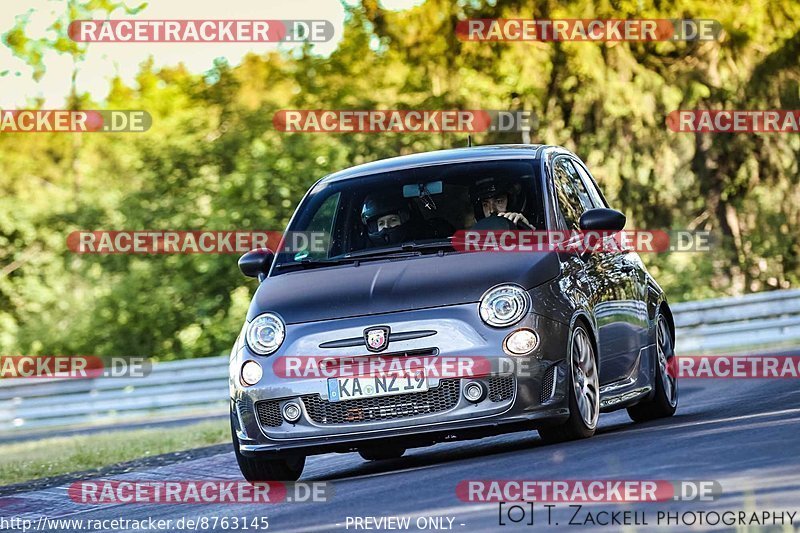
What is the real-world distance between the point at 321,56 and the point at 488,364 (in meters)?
30.1

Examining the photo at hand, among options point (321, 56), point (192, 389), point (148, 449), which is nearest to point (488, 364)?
point (148, 449)

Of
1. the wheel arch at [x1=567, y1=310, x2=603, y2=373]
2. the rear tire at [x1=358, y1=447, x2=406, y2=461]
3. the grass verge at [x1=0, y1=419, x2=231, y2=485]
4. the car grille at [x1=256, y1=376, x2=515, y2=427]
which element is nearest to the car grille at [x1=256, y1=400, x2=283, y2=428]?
the car grille at [x1=256, y1=376, x2=515, y2=427]

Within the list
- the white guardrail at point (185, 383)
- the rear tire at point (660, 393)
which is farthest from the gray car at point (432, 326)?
the white guardrail at point (185, 383)

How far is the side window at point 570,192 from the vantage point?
10.4 meters

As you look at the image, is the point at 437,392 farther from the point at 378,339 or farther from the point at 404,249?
the point at 404,249

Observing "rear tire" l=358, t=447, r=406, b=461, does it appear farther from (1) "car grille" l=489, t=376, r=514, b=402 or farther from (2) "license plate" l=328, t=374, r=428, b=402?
(1) "car grille" l=489, t=376, r=514, b=402

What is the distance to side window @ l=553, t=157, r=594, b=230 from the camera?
34.2 ft

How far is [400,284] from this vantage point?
930 cm

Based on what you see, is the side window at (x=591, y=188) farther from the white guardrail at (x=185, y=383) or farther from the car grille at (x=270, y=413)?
the white guardrail at (x=185, y=383)

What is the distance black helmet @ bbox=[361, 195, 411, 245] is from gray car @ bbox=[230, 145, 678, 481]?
0.01 meters

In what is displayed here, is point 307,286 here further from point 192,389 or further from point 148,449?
point 192,389

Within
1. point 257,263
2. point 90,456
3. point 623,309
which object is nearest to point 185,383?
point 90,456

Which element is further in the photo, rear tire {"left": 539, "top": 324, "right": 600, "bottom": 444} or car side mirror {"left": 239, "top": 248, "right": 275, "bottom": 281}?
car side mirror {"left": 239, "top": 248, "right": 275, "bottom": 281}

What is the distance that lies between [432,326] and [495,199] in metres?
1.51
